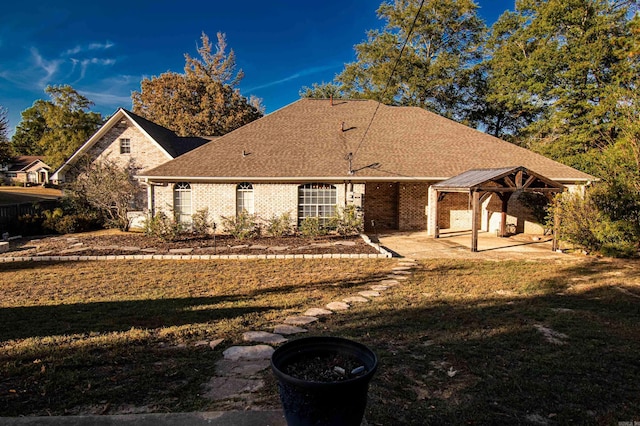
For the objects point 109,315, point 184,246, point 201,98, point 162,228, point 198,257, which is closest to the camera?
point 109,315

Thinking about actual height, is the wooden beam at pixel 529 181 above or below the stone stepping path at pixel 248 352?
above

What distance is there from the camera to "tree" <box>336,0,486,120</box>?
27.8 m

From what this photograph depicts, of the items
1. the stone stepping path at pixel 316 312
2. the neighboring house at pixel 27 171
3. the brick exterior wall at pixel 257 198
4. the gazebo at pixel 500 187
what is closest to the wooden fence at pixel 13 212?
the brick exterior wall at pixel 257 198

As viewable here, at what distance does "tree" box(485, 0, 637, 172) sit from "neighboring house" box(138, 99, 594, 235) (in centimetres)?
720

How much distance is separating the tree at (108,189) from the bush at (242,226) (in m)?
5.89

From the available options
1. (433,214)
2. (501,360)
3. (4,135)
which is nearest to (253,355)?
(501,360)

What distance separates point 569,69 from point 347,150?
594 inches

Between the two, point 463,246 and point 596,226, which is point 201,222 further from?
point 596,226

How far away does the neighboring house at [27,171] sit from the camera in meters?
51.5

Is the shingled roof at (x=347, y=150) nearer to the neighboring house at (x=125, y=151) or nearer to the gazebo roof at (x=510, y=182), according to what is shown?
the gazebo roof at (x=510, y=182)

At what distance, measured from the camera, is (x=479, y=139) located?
59.5 ft

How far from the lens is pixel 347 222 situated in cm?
1461

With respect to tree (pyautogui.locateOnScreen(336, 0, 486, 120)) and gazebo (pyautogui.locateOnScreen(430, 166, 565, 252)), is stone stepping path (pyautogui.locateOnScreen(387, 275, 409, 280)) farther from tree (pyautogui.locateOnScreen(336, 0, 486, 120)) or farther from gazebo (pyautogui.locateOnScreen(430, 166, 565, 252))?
tree (pyautogui.locateOnScreen(336, 0, 486, 120))

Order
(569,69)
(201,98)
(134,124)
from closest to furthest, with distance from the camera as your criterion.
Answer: (134,124) → (569,69) → (201,98)
